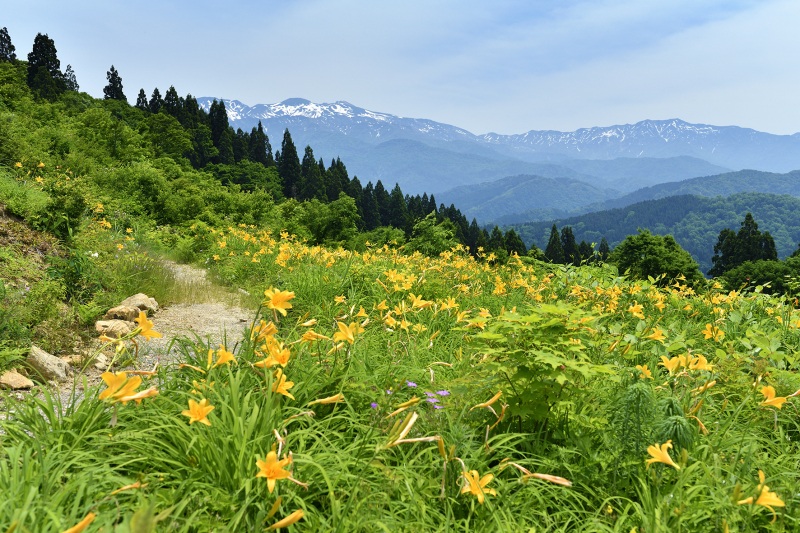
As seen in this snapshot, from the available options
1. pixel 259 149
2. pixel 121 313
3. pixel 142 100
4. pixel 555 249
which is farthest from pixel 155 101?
pixel 121 313

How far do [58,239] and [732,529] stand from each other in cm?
781

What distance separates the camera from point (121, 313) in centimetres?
496

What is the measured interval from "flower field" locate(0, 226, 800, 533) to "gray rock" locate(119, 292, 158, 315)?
296 cm

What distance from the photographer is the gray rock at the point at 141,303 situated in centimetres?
536

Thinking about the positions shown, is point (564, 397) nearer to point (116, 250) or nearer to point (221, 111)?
point (116, 250)

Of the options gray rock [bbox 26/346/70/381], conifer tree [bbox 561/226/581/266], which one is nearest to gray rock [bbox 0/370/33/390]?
gray rock [bbox 26/346/70/381]

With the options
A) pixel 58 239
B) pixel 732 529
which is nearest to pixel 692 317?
pixel 732 529

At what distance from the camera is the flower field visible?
1657 mm

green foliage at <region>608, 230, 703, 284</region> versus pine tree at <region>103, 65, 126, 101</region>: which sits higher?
pine tree at <region>103, 65, 126, 101</region>

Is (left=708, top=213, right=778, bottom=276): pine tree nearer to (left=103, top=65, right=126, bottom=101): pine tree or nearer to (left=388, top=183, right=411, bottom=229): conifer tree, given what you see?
(left=388, top=183, right=411, bottom=229): conifer tree

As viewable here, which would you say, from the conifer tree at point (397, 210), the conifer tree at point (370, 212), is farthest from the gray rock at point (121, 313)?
the conifer tree at point (397, 210)

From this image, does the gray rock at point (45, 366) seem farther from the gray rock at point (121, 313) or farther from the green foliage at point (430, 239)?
the green foliage at point (430, 239)

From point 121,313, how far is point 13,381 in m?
1.73

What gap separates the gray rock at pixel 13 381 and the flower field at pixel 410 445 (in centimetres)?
96
